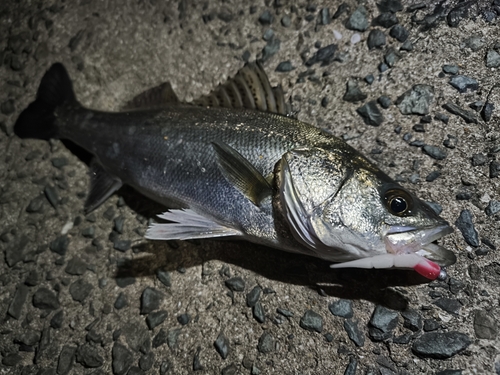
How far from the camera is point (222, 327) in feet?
9.24

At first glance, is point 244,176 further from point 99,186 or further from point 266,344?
point 99,186

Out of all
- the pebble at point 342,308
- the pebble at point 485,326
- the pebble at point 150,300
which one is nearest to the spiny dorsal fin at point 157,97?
the pebble at point 150,300

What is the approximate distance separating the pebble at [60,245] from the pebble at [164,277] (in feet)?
2.69

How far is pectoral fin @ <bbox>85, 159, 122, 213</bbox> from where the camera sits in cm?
318

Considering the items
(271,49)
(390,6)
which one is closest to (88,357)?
Result: (271,49)

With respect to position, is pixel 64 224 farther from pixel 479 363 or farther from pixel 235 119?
pixel 479 363

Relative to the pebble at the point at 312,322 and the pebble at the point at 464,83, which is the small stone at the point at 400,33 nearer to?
the pebble at the point at 464,83

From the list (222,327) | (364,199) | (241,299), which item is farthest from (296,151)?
(222,327)

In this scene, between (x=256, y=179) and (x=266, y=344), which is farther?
(x=266, y=344)

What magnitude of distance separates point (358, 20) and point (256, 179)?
168 centimetres

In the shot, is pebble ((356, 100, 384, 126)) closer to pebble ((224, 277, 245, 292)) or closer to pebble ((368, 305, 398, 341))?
pebble ((368, 305, 398, 341))

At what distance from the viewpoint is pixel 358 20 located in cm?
326

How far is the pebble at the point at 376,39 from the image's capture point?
10.4ft

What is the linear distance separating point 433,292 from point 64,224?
2.72 meters
